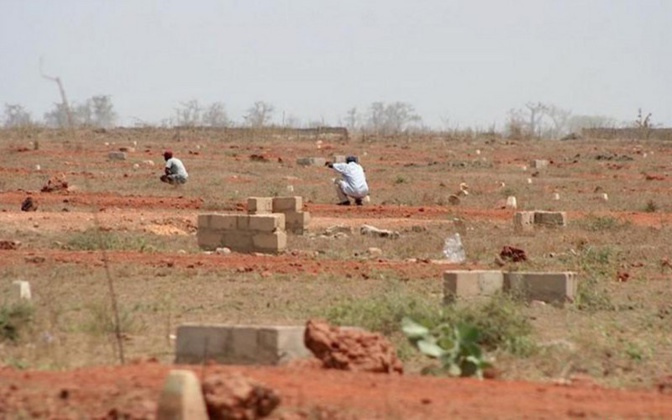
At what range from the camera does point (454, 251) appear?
1764 cm

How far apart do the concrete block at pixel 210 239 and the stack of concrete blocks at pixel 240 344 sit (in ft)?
29.2

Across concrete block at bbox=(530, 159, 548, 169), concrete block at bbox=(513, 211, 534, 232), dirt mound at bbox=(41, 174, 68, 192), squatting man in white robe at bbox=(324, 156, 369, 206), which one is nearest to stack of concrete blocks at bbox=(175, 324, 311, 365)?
concrete block at bbox=(513, 211, 534, 232)

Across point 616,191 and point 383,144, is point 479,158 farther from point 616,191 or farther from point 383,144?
point 616,191

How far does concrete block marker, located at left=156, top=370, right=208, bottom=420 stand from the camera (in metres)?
6.52

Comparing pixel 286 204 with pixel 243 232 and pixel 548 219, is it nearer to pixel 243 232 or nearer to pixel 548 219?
pixel 243 232

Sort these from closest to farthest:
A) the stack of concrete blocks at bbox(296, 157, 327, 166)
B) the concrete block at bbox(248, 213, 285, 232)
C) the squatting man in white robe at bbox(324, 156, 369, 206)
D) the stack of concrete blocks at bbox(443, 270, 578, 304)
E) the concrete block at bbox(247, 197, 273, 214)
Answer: the stack of concrete blocks at bbox(443, 270, 578, 304) → the concrete block at bbox(248, 213, 285, 232) → the concrete block at bbox(247, 197, 273, 214) → the squatting man in white robe at bbox(324, 156, 369, 206) → the stack of concrete blocks at bbox(296, 157, 327, 166)

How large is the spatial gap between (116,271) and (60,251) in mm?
2334

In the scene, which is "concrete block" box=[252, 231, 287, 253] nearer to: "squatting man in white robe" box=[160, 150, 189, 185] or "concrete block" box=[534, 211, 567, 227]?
"concrete block" box=[534, 211, 567, 227]

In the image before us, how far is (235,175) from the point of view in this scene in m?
35.5

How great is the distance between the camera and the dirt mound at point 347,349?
8.45 meters

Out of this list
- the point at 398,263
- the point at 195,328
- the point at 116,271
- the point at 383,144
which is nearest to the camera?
the point at 195,328

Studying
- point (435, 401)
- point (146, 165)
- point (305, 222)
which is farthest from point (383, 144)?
point (435, 401)

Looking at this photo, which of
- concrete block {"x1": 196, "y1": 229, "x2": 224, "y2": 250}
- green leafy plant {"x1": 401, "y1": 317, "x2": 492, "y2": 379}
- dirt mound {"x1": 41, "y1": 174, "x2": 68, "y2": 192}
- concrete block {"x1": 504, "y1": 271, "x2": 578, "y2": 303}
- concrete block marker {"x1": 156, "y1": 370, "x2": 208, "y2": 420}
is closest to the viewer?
concrete block marker {"x1": 156, "y1": 370, "x2": 208, "y2": 420}

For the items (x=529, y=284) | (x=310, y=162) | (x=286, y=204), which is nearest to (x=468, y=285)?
(x=529, y=284)
